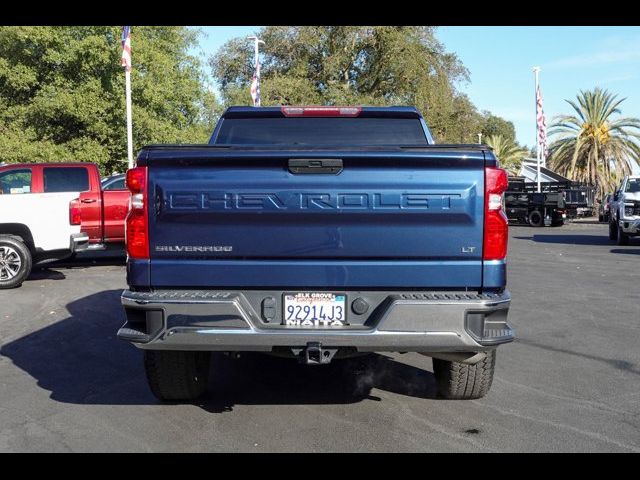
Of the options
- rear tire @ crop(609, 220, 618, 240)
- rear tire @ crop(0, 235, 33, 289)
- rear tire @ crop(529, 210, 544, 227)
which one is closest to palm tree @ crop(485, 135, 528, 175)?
rear tire @ crop(529, 210, 544, 227)

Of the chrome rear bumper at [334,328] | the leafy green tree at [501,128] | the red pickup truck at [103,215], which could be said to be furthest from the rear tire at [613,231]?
the leafy green tree at [501,128]

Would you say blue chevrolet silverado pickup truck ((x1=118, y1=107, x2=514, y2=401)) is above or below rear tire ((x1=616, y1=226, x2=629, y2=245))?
above

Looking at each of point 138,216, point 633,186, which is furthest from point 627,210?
point 138,216

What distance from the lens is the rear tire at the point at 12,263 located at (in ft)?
38.3

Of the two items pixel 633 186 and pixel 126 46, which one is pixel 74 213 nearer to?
pixel 126 46

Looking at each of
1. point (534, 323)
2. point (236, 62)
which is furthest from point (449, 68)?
point (534, 323)

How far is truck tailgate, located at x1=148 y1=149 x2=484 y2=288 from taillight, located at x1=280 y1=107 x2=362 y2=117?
1.79 m

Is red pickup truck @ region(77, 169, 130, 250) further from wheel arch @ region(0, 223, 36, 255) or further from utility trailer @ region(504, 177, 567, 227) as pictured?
utility trailer @ region(504, 177, 567, 227)

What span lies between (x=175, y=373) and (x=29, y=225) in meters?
7.97

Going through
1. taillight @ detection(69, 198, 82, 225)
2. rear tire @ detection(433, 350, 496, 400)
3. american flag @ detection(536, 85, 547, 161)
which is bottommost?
rear tire @ detection(433, 350, 496, 400)

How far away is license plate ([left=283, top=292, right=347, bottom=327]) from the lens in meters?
4.37

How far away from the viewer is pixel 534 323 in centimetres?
841

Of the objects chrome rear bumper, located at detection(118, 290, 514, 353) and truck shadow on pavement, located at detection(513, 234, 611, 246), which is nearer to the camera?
chrome rear bumper, located at detection(118, 290, 514, 353)

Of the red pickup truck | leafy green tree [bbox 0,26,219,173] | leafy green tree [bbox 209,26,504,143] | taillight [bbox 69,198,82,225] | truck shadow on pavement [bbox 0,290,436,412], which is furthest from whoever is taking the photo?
leafy green tree [bbox 209,26,504,143]
